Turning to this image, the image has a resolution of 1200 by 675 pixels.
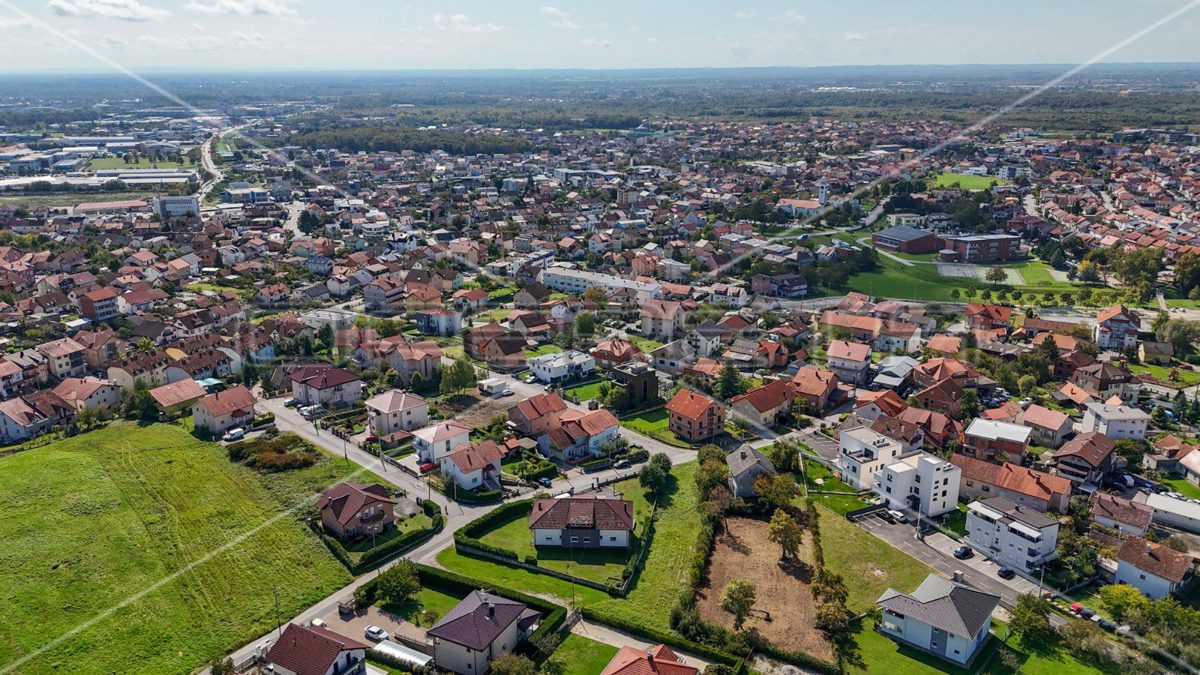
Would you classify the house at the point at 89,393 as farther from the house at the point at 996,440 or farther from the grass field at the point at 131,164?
the grass field at the point at 131,164

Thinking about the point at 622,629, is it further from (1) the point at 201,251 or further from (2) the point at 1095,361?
(1) the point at 201,251

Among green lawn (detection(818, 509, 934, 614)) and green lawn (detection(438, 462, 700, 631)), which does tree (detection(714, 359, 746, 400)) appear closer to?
green lawn (detection(438, 462, 700, 631))

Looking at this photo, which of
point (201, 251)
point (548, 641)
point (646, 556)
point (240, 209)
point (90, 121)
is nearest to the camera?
point (548, 641)

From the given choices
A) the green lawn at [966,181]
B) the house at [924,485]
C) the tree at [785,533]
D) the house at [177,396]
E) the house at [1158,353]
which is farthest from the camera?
the green lawn at [966,181]

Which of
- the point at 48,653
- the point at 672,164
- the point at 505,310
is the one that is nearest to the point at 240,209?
the point at 505,310

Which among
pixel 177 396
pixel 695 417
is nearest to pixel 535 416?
pixel 695 417

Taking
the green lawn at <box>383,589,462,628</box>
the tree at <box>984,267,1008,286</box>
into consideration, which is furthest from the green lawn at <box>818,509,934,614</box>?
the tree at <box>984,267,1008,286</box>

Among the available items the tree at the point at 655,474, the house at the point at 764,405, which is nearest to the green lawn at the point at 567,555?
the tree at the point at 655,474
